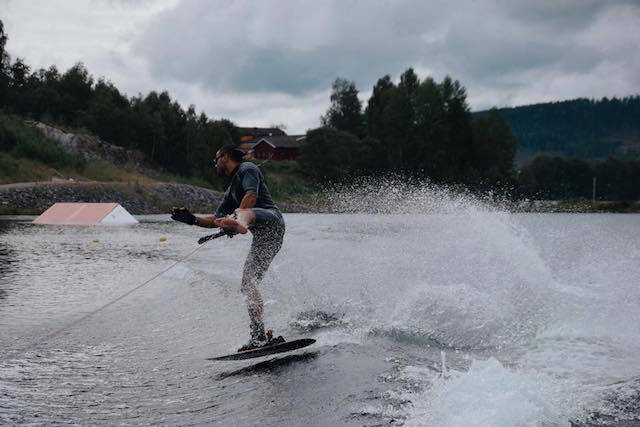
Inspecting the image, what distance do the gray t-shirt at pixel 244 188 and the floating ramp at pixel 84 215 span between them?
967 inches

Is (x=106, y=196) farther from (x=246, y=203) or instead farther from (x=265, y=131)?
→ (x=265, y=131)

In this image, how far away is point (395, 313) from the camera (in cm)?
834

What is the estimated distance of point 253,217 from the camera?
620cm

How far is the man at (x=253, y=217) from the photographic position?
245 inches

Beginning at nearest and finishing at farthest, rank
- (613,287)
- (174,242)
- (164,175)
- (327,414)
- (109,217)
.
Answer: (327,414)
(613,287)
(174,242)
(109,217)
(164,175)

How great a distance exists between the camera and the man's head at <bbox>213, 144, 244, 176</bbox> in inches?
256

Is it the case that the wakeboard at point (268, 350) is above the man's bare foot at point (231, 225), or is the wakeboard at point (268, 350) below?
below

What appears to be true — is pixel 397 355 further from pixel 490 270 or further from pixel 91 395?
pixel 490 270

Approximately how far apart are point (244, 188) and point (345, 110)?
9209 cm

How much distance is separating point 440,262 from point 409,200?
6615 centimetres

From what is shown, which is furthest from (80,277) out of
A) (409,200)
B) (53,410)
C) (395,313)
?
(409,200)

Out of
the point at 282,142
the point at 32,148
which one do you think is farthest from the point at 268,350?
the point at 282,142

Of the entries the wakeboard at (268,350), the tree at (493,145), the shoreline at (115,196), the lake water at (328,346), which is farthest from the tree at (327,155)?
the wakeboard at (268,350)

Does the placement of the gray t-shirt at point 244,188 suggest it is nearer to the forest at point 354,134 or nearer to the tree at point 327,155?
the forest at point 354,134
